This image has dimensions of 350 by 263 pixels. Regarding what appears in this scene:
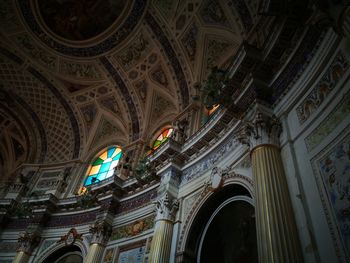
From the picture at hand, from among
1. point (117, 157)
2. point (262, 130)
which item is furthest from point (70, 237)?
point (262, 130)

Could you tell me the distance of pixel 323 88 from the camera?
5266mm

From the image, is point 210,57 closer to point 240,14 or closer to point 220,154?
point 240,14

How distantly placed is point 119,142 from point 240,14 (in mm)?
8784

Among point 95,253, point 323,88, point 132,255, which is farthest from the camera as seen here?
point 95,253

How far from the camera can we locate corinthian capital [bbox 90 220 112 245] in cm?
→ 1045

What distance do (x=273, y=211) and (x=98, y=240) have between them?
24.9 feet

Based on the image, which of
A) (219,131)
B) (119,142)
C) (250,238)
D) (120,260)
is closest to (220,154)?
(219,131)

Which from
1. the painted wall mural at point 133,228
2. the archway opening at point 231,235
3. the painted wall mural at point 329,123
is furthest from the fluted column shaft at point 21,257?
the painted wall mural at point 329,123

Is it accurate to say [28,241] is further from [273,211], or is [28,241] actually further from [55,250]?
[273,211]

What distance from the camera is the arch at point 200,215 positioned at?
746 cm

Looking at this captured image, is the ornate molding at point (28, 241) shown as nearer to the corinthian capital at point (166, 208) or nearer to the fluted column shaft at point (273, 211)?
the corinthian capital at point (166, 208)

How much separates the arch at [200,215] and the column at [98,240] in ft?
12.5

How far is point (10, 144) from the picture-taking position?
697 inches

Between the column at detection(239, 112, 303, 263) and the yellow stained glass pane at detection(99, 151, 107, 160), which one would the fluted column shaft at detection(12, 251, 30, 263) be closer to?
the yellow stained glass pane at detection(99, 151, 107, 160)
